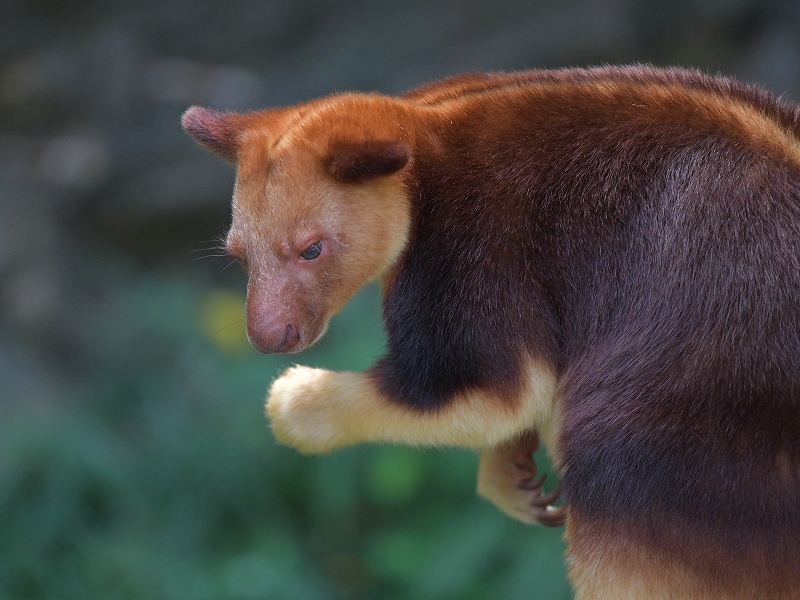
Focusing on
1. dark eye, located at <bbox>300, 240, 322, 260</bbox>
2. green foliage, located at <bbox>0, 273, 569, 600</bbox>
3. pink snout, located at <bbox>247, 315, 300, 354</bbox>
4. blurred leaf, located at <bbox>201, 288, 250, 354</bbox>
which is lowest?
green foliage, located at <bbox>0, 273, 569, 600</bbox>

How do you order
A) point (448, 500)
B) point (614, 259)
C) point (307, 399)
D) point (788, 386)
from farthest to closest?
point (448, 500)
point (307, 399)
point (614, 259)
point (788, 386)

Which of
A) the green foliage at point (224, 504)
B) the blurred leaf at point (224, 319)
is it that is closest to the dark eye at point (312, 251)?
the green foliage at point (224, 504)

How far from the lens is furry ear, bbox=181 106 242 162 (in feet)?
9.23

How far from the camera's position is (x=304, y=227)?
2.58 metres

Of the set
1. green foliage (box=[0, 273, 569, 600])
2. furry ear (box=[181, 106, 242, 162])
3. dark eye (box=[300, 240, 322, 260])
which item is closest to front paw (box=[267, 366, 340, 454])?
dark eye (box=[300, 240, 322, 260])

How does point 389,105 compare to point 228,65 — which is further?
point 228,65

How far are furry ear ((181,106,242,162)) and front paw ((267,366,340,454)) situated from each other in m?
0.69

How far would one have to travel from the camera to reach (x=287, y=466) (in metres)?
5.36

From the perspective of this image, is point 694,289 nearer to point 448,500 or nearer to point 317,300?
point 317,300

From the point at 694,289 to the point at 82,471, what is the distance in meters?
4.01

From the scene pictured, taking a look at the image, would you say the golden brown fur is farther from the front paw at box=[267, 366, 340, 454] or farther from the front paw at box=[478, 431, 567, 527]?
the front paw at box=[478, 431, 567, 527]

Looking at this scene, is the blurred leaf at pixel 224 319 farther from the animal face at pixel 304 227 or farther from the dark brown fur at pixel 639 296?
the dark brown fur at pixel 639 296

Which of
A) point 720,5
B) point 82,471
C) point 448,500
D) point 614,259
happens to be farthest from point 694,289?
point 720,5

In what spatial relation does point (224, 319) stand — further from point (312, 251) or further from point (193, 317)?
point (312, 251)
